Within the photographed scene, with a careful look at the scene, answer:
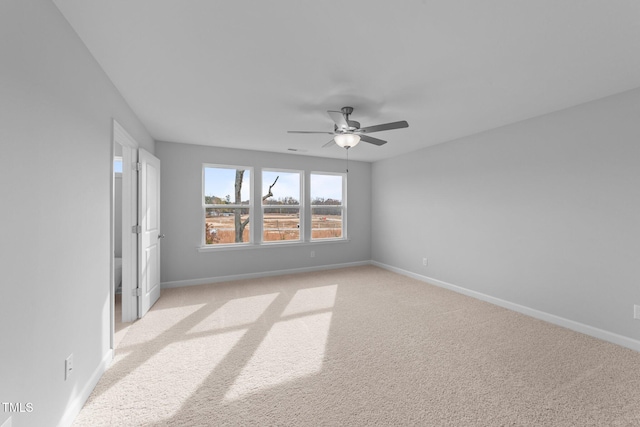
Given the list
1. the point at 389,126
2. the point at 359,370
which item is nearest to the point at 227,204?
the point at 389,126

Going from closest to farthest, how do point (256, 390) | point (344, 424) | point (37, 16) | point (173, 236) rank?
point (37, 16), point (344, 424), point (256, 390), point (173, 236)

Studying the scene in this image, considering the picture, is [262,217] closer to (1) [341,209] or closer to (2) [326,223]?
(2) [326,223]

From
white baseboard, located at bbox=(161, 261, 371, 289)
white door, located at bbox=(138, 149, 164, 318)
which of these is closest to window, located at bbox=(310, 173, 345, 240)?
white baseboard, located at bbox=(161, 261, 371, 289)

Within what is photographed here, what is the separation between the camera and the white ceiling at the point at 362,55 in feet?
5.20

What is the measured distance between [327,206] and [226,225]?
2.11 m

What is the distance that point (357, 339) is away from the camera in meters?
2.80

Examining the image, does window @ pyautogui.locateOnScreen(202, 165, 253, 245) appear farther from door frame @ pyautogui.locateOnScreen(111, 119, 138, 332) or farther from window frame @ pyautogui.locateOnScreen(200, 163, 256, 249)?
door frame @ pyautogui.locateOnScreen(111, 119, 138, 332)

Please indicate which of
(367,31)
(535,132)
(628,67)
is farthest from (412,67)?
(535,132)

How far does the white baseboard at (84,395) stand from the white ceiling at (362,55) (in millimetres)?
2345

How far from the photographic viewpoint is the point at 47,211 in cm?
145

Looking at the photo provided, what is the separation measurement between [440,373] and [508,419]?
0.53 m

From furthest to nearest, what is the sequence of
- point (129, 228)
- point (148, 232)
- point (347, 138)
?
1. point (148, 232)
2. point (129, 228)
3. point (347, 138)

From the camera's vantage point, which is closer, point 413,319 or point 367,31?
point 367,31

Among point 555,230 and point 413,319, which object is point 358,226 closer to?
point 413,319
